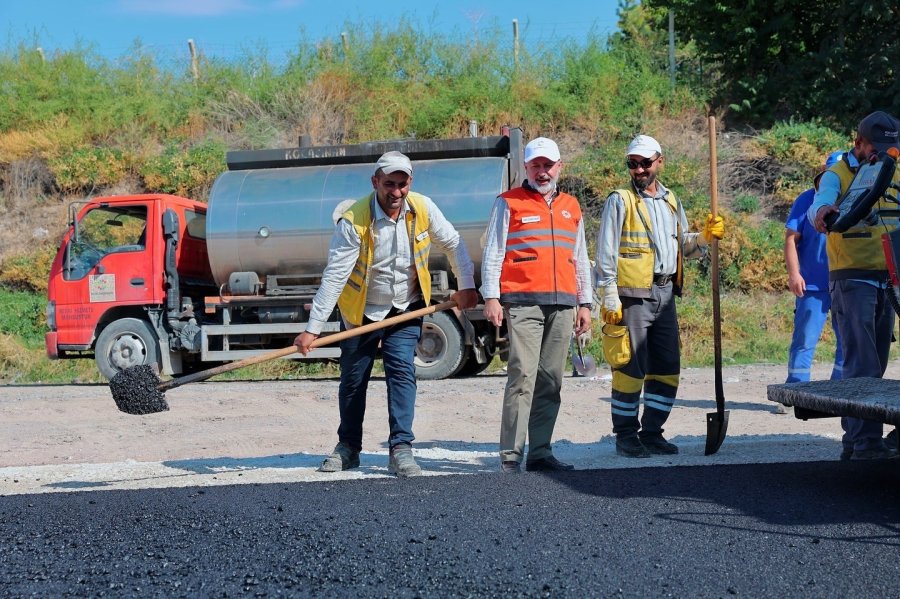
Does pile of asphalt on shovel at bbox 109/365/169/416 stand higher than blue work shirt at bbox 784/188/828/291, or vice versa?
blue work shirt at bbox 784/188/828/291

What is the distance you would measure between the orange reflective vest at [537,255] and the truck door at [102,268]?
7907mm

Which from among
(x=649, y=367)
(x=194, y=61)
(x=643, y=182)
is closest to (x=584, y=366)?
(x=649, y=367)

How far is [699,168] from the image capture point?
59.9ft

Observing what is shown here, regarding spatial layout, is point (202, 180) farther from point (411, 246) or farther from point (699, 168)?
point (411, 246)

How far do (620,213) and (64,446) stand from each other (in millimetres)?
4323

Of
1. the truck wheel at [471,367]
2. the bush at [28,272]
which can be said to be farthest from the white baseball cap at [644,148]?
the bush at [28,272]

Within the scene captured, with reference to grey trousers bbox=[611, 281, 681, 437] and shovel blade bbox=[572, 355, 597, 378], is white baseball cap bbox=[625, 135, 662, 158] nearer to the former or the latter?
grey trousers bbox=[611, 281, 681, 437]

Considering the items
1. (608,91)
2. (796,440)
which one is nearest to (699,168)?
(608,91)

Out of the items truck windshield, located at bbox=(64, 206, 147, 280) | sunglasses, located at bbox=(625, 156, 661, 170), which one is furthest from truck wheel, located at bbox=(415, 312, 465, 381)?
sunglasses, located at bbox=(625, 156, 661, 170)

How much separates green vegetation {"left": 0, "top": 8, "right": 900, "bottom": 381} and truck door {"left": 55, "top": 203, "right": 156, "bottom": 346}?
2.63 meters

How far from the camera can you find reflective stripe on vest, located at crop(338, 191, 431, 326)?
5.50 m

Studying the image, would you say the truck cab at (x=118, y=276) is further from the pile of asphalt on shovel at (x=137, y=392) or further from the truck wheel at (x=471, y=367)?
the pile of asphalt on shovel at (x=137, y=392)

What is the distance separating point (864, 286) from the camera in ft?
17.3

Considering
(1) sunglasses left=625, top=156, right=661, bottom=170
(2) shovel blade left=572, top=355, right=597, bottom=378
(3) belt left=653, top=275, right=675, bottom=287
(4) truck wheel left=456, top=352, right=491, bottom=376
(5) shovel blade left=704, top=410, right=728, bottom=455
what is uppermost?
(1) sunglasses left=625, top=156, right=661, bottom=170
